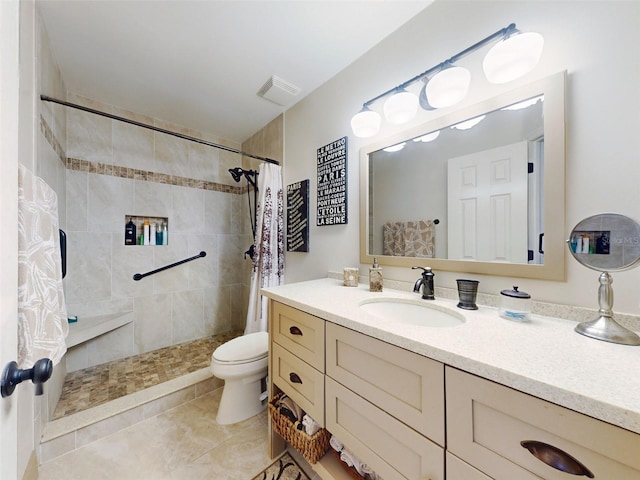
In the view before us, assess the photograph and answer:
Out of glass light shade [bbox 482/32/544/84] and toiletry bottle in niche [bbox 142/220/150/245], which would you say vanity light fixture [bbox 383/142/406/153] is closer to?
glass light shade [bbox 482/32/544/84]

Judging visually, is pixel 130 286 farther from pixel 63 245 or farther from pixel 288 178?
pixel 288 178

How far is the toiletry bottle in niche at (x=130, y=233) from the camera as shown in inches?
88.9

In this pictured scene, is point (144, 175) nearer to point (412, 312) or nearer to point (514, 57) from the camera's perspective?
point (412, 312)

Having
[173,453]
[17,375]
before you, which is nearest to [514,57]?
[17,375]

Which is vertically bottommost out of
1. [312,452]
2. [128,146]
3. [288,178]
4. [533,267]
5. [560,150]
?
[312,452]

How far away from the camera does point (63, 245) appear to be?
1515 mm

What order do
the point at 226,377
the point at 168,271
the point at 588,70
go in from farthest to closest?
the point at 168,271
the point at 226,377
the point at 588,70

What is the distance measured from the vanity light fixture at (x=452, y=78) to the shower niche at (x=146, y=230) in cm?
218

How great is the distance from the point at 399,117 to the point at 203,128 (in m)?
2.24

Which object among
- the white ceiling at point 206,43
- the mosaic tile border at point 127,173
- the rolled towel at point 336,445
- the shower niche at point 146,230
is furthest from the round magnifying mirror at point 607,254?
the shower niche at point 146,230

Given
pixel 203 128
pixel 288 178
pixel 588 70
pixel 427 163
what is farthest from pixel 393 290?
pixel 203 128

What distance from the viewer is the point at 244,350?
1.65m

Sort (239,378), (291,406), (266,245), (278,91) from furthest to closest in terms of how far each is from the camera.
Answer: (266,245) → (278,91) → (239,378) → (291,406)

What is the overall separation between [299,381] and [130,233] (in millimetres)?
2229
